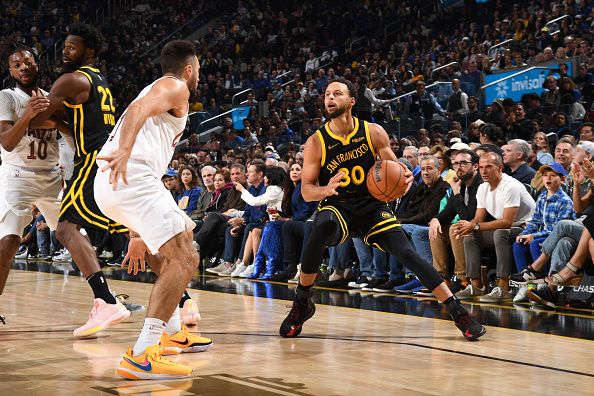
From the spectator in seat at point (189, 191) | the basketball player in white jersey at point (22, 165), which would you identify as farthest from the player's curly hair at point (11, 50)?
the spectator in seat at point (189, 191)

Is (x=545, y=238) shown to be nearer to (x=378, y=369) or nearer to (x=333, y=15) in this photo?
(x=378, y=369)

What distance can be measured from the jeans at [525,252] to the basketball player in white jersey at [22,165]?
13.0ft

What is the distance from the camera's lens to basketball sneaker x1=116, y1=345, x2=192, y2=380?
12.6 feet

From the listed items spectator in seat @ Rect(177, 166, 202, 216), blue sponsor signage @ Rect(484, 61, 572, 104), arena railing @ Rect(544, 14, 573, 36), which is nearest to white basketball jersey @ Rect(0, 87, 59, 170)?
spectator in seat @ Rect(177, 166, 202, 216)

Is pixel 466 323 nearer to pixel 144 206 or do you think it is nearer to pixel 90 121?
pixel 144 206

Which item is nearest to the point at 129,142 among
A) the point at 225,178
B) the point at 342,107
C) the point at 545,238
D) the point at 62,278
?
the point at 342,107

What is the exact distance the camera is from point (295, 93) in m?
18.2

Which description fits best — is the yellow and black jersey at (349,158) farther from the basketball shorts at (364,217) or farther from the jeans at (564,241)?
the jeans at (564,241)

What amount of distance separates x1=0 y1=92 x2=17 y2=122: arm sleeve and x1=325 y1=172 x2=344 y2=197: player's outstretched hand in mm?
2165

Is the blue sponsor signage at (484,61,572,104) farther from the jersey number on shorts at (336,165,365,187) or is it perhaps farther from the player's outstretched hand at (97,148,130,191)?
the player's outstretched hand at (97,148,130,191)

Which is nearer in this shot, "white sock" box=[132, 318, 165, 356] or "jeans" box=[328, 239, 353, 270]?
"white sock" box=[132, 318, 165, 356]

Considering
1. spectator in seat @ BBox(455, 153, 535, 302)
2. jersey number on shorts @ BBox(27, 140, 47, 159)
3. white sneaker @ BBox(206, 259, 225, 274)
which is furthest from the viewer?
white sneaker @ BBox(206, 259, 225, 274)

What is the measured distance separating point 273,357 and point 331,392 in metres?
0.92

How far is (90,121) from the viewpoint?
5.29 meters
